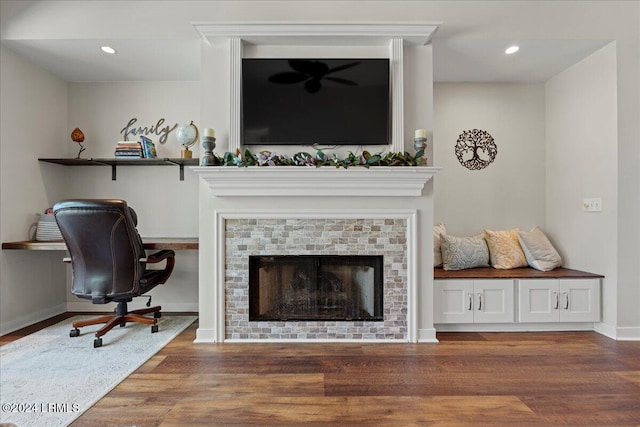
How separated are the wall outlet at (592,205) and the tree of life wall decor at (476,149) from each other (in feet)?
2.98

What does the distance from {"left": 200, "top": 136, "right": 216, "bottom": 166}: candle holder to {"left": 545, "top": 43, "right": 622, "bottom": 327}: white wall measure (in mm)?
3119

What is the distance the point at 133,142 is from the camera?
3.36 meters

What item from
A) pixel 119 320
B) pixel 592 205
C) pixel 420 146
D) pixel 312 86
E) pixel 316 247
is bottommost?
pixel 119 320

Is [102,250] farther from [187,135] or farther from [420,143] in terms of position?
[420,143]

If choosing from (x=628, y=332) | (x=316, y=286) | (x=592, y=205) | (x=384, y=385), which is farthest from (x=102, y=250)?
(x=628, y=332)

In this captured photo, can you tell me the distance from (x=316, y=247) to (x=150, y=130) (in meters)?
2.19

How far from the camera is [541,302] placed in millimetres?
2904

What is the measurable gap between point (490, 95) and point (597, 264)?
1.87 m

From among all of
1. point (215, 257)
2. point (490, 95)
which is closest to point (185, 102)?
point (215, 257)

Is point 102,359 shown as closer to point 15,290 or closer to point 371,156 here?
point 15,290

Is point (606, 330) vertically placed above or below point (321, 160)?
below

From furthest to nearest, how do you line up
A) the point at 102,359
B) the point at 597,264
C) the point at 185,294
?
the point at 185,294 → the point at 597,264 → the point at 102,359

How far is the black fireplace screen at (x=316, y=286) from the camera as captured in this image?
9.10 ft

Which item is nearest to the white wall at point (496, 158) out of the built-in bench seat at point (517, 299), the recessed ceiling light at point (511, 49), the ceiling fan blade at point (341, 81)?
the recessed ceiling light at point (511, 49)
